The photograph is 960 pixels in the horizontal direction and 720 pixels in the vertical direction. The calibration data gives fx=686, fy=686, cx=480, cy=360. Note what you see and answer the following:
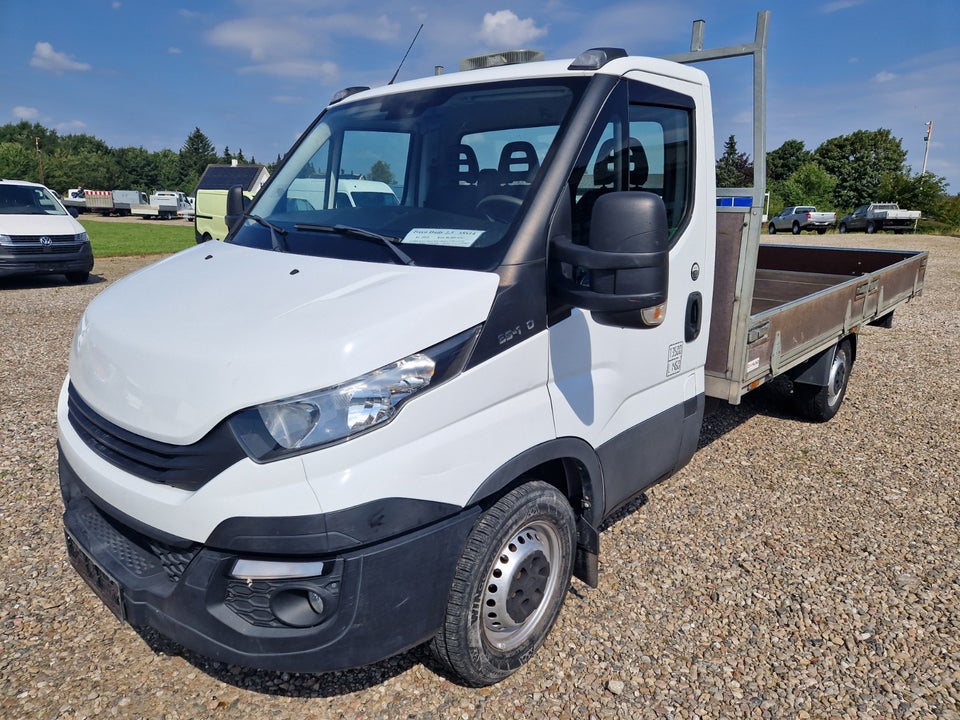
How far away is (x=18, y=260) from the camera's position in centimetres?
1212

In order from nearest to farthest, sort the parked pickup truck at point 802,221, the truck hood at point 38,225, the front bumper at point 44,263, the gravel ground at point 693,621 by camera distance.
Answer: the gravel ground at point 693,621
the truck hood at point 38,225
the front bumper at point 44,263
the parked pickup truck at point 802,221

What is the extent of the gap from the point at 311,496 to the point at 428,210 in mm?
1290

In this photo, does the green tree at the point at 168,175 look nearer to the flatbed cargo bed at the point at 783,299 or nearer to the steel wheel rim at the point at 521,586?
the flatbed cargo bed at the point at 783,299

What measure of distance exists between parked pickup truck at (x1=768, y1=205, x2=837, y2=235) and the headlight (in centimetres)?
4065

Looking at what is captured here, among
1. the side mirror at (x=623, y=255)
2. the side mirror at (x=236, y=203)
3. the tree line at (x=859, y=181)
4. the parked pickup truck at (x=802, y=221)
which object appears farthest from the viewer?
the tree line at (x=859, y=181)

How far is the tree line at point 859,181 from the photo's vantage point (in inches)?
1804

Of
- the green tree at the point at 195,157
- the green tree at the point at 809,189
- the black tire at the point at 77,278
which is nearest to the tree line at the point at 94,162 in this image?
the green tree at the point at 195,157

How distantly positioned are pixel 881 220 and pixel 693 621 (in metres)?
42.1

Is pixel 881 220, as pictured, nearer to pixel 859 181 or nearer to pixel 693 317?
pixel 859 181

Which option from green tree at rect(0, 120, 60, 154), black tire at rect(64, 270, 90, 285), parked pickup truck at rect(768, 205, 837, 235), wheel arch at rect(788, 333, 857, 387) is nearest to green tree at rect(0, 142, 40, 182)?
green tree at rect(0, 120, 60, 154)

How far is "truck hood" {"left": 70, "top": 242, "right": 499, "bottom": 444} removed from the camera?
80.4 inches

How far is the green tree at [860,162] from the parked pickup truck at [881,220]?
25.5 m

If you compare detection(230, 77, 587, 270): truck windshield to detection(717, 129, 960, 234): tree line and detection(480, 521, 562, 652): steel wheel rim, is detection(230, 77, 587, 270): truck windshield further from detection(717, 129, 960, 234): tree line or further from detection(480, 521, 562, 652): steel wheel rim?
detection(717, 129, 960, 234): tree line

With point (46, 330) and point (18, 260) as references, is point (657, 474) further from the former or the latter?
point (18, 260)
